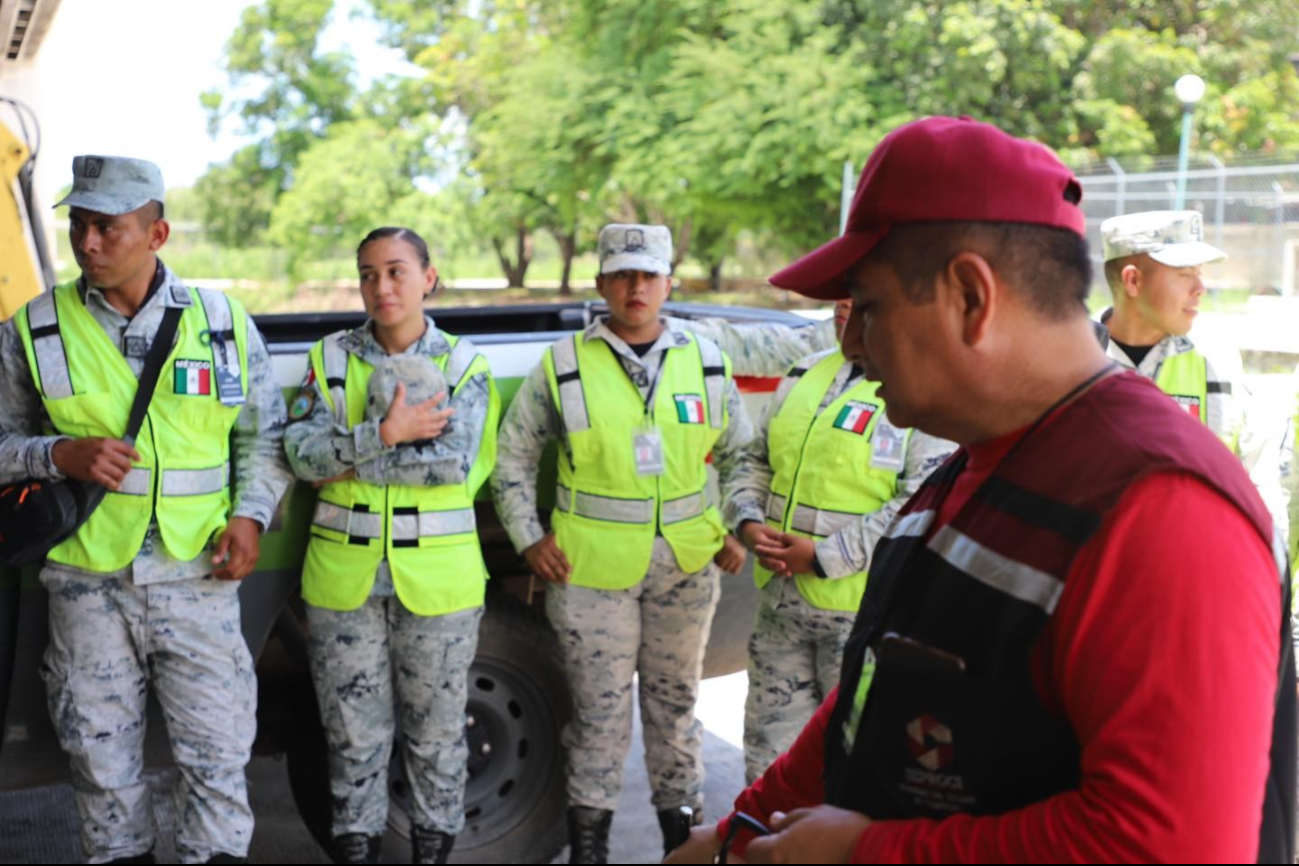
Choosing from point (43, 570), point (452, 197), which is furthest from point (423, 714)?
point (452, 197)

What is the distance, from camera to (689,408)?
3951mm

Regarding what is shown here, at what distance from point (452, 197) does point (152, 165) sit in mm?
25194

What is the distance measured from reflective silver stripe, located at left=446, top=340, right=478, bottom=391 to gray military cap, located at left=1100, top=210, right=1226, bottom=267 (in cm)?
197

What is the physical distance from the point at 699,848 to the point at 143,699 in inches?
93.8

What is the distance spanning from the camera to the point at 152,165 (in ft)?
11.6

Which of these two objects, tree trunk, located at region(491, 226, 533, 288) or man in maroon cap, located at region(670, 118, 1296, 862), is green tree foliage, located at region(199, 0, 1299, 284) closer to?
tree trunk, located at region(491, 226, 533, 288)

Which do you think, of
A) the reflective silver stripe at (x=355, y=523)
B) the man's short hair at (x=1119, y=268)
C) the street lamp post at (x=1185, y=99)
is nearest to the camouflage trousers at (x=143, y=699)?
the reflective silver stripe at (x=355, y=523)

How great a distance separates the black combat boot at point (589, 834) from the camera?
4.00m

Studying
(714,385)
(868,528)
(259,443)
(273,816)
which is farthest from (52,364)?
(868,528)

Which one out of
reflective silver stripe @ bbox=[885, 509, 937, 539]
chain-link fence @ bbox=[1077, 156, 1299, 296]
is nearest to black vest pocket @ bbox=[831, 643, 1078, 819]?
reflective silver stripe @ bbox=[885, 509, 937, 539]

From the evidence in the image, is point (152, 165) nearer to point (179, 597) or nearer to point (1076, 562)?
point (179, 597)

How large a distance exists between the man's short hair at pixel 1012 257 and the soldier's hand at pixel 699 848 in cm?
73

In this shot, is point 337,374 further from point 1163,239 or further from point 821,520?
point 1163,239

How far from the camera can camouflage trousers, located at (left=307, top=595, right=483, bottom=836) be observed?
371cm
